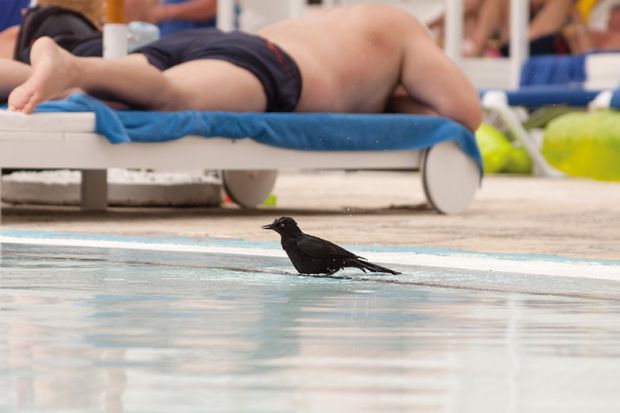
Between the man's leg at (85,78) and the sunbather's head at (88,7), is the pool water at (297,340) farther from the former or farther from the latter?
the sunbather's head at (88,7)

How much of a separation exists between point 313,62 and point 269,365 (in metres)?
4.50

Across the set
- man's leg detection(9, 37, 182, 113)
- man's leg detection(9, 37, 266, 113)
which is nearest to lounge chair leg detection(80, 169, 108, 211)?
man's leg detection(9, 37, 266, 113)

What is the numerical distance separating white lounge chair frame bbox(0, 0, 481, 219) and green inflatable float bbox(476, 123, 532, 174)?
4.42m

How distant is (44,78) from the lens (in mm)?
5730

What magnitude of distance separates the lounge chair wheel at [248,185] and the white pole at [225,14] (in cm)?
527

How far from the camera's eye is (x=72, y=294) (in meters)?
3.47

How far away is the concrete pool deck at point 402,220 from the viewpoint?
5180 millimetres

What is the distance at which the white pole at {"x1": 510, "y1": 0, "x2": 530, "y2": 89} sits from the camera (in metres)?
→ 13.4

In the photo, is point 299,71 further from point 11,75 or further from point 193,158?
point 11,75

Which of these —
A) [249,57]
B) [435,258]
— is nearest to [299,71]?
[249,57]

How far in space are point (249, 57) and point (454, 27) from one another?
684 cm

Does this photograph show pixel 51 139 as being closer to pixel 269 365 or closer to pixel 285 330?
pixel 285 330

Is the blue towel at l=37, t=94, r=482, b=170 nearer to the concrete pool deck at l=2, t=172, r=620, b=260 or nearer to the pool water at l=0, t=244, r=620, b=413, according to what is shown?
the concrete pool deck at l=2, t=172, r=620, b=260

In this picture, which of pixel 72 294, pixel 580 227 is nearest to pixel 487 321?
pixel 72 294
